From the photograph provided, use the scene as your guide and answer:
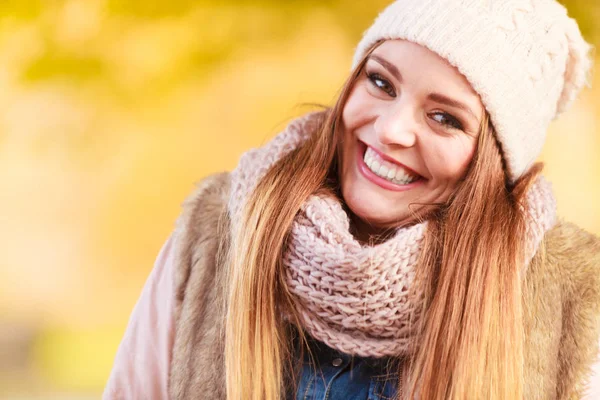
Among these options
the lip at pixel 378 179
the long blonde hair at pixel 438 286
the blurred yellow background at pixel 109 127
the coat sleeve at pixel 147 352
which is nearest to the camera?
the long blonde hair at pixel 438 286

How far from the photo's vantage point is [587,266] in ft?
4.11

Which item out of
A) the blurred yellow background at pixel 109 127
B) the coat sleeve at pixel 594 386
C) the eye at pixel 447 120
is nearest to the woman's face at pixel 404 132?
the eye at pixel 447 120

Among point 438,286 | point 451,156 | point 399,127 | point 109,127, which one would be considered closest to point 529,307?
point 438,286

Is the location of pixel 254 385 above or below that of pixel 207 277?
below

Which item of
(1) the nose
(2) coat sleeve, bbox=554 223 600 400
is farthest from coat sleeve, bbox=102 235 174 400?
(2) coat sleeve, bbox=554 223 600 400

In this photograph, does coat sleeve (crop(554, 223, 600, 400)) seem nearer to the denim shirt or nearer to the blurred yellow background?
the denim shirt

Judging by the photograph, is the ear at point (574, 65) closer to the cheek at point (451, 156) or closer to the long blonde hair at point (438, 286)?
the long blonde hair at point (438, 286)

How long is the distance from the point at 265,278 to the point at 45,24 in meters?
1.58

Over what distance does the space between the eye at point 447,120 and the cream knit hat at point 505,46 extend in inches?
2.4

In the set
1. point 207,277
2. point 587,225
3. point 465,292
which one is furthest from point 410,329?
point 587,225

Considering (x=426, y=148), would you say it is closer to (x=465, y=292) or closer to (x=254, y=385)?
(x=465, y=292)

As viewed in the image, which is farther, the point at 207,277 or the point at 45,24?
the point at 45,24

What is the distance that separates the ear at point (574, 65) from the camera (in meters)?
1.31

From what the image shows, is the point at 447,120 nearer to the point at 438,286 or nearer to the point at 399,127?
the point at 399,127
